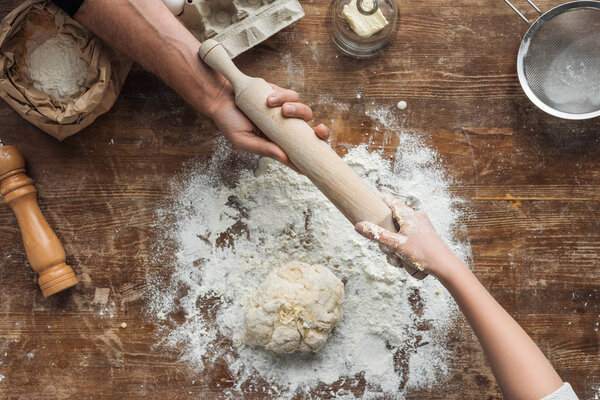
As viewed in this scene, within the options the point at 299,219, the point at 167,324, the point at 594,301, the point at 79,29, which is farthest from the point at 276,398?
the point at 79,29

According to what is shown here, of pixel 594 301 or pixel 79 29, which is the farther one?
pixel 594 301

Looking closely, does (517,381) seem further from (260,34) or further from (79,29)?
(79,29)

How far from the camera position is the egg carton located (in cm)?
165

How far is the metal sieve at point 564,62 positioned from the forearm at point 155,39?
1099 mm

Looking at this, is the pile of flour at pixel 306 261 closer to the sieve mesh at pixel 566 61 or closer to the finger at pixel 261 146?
the finger at pixel 261 146

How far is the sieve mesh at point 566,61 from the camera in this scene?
1693mm

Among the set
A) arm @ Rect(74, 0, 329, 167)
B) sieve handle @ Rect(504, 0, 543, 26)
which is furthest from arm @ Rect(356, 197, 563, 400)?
sieve handle @ Rect(504, 0, 543, 26)

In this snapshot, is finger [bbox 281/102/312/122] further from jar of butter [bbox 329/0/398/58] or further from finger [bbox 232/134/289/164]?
jar of butter [bbox 329/0/398/58]

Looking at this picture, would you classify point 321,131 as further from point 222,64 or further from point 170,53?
point 170,53

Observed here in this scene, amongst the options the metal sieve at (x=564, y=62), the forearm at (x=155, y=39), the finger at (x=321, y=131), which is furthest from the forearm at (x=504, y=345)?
the forearm at (x=155, y=39)

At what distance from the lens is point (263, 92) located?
4.70ft

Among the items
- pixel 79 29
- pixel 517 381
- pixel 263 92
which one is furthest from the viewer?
pixel 79 29

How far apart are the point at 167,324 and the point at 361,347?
0.69 meters

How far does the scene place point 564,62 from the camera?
5.62 ft
